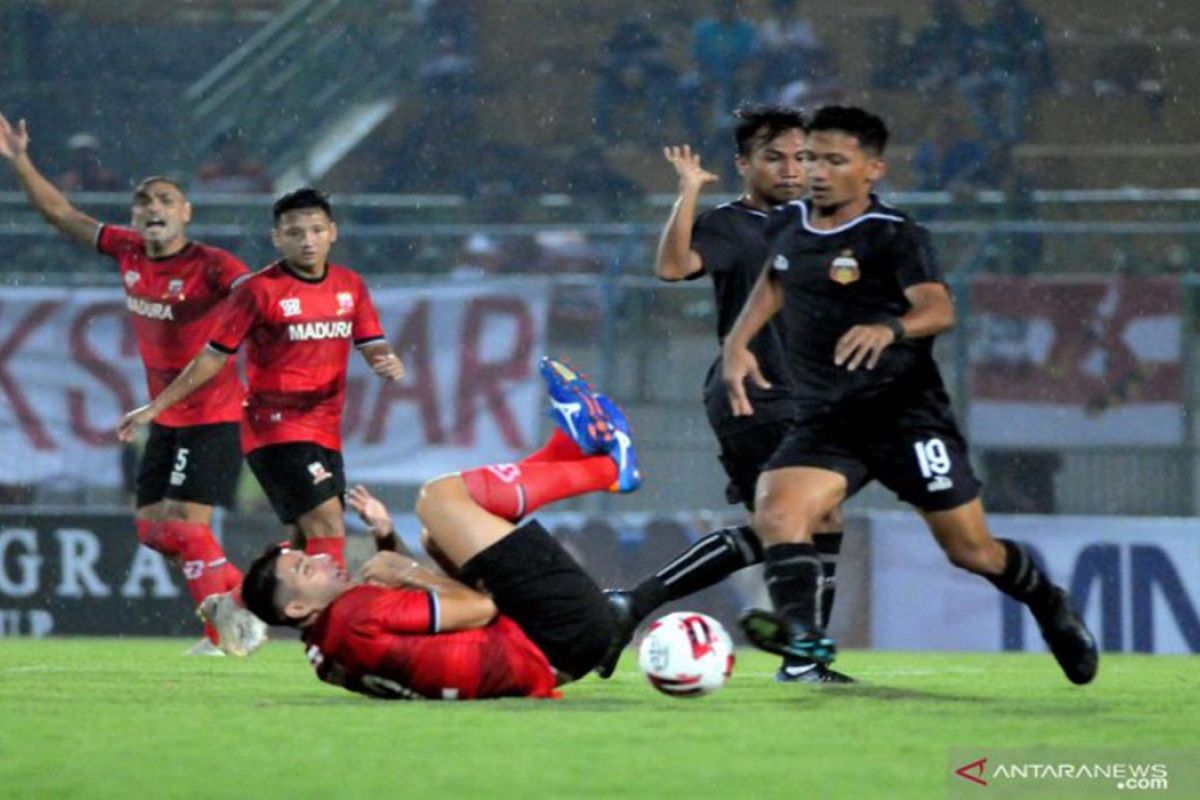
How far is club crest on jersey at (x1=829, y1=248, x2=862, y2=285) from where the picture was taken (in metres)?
7.04

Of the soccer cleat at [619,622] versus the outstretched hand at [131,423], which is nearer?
the soccer cleat at [619,622]

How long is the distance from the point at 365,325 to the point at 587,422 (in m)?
2.95

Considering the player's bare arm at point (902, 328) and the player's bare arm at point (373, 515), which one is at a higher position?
the player's bare arm at point (902, 328)

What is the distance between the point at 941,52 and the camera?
17047mm

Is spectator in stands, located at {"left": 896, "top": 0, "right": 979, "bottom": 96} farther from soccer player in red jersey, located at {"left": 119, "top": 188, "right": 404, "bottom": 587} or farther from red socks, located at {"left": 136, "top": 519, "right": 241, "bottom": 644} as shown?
red socks, located at {"left": 136, "top": 519, "right": 241, "bottom": 644}

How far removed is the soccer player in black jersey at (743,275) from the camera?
7.84 m

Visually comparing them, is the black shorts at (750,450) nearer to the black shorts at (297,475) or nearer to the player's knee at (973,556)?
the player's knee at (973,556)

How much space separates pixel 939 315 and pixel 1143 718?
1285 millimetres

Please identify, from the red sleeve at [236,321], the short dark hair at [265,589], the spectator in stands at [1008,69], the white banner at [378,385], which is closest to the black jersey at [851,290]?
the short dark hair at [265,589]

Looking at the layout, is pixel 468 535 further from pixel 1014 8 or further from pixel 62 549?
pixel 1014 8

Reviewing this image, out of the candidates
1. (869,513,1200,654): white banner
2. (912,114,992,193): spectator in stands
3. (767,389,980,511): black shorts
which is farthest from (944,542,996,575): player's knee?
(912,114,992,193): spectator in stands

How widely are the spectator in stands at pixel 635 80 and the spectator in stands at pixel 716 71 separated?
0.56 ft

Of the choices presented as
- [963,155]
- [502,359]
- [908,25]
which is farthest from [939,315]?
[908,25]

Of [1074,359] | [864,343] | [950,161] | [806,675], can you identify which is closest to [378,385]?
[1074,359]
